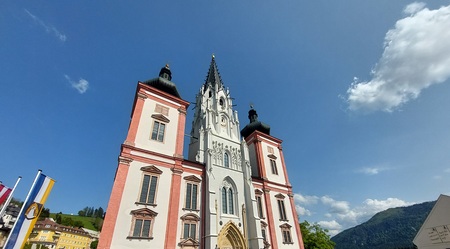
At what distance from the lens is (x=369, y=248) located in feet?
631

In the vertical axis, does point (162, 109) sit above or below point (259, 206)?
above

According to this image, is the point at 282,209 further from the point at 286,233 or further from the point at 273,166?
the point at 273,166

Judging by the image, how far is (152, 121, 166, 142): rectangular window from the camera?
2042cm

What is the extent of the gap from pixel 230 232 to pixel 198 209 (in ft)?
13.1

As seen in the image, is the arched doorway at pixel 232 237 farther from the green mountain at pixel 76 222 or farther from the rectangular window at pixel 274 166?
the green mountain at pixel 76 222

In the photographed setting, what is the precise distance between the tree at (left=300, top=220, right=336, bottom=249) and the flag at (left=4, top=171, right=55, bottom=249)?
33903 mm

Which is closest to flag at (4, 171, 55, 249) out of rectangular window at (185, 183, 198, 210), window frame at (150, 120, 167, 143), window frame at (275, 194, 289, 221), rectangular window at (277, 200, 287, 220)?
window frame at (150, 120, 167, 143)

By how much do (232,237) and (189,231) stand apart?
4613 mm

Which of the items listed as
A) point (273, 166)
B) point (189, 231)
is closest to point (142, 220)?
point (189, 231)

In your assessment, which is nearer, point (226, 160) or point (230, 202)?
point (230, 202)

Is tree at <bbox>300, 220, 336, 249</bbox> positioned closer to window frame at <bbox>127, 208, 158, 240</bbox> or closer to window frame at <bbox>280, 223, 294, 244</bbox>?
window frame at <bbox>280, 223, 294, 244</bbox>

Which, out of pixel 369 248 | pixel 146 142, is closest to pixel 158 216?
pixel 146 142

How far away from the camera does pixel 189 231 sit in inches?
692

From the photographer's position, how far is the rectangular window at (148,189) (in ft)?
55.0
